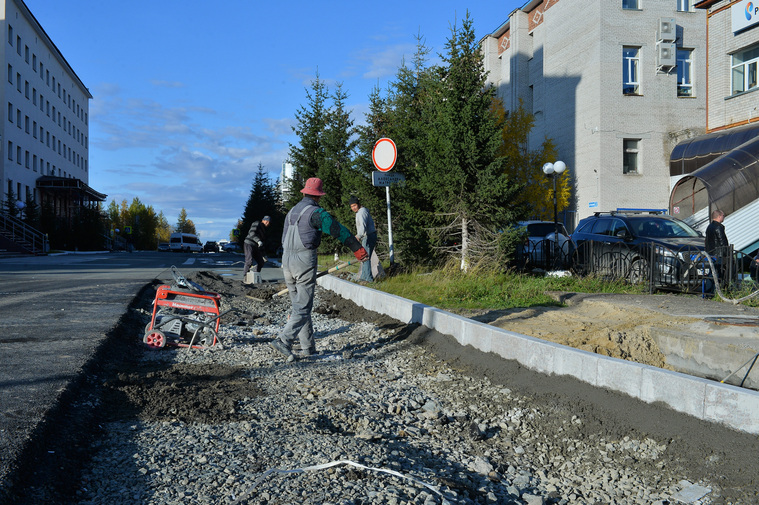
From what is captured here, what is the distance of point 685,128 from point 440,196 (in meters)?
26.5

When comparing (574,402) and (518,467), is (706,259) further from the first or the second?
(518,467)

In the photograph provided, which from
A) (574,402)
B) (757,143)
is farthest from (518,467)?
(757,143)

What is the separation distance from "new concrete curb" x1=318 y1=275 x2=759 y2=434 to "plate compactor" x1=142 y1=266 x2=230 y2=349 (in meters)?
2.73

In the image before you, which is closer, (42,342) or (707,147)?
(42,342)

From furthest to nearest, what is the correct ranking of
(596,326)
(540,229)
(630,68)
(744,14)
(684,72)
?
(684,72)
(630,68)
(744,14)
(540,229)
(596,326)

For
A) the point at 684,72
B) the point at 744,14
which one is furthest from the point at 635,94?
the point at 744,14

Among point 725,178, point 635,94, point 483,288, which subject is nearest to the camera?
point 483,288

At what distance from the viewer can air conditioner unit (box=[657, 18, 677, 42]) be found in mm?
32062

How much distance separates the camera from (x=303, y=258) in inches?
271

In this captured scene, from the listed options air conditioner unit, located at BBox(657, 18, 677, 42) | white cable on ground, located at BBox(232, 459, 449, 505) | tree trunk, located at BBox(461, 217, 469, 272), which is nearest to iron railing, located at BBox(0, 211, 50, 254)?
tree trunk, located at BBox(461, 217, 469, 272)

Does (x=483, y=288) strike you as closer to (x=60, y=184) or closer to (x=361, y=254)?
(x=361, y=254)

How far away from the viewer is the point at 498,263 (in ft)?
40.0

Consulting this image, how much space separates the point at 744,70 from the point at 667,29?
378 inches

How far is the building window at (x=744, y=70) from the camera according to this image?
23.3 meters
